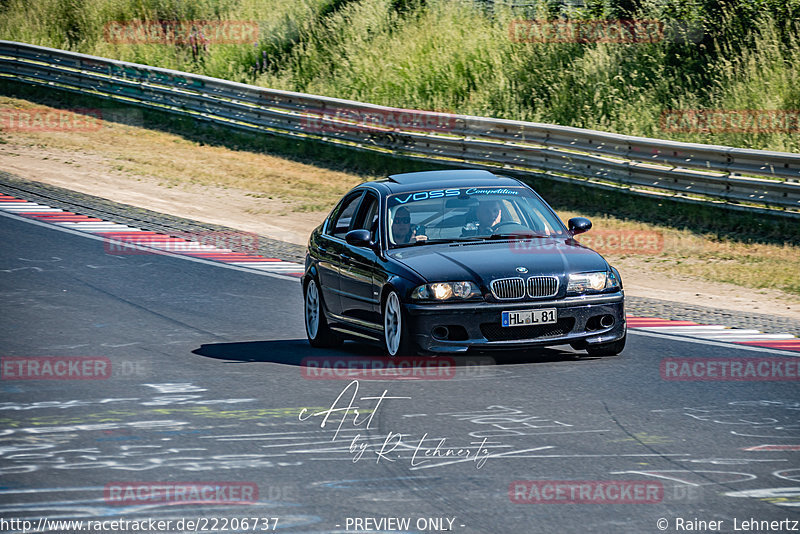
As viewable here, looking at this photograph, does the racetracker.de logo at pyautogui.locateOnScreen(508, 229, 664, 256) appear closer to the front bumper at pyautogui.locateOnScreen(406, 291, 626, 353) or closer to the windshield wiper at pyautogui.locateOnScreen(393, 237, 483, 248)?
the windshield wiper at pyautogui.locateOnScreen(393, 237, 483, 248)

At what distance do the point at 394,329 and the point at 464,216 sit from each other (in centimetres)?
141

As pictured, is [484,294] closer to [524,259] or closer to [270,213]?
[524,259]

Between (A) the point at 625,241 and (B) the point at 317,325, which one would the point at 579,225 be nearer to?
(B) the point at 317,325

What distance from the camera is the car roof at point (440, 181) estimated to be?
11891 mm

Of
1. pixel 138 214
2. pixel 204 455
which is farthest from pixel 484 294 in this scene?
pixel 138 214

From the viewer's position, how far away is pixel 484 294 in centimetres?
1029

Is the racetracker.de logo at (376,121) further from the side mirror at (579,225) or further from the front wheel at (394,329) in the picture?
the front wheel at (394,329)

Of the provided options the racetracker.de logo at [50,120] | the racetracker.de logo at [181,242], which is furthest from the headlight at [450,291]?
the racetracker.de logo at [50,120]

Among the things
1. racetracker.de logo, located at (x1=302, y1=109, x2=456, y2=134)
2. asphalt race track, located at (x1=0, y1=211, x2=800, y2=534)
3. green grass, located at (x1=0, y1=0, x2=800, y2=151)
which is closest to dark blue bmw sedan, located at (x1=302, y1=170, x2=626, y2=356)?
asphalt race track, located at (x1=0, y1=211, x2=800, y2=534)

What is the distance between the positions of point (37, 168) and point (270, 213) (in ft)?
22.1

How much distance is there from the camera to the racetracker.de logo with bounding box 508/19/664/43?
1129 inches

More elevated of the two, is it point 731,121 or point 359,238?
point 359,238

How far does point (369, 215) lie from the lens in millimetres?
12094

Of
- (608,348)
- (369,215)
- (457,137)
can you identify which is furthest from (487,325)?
(457,137)
